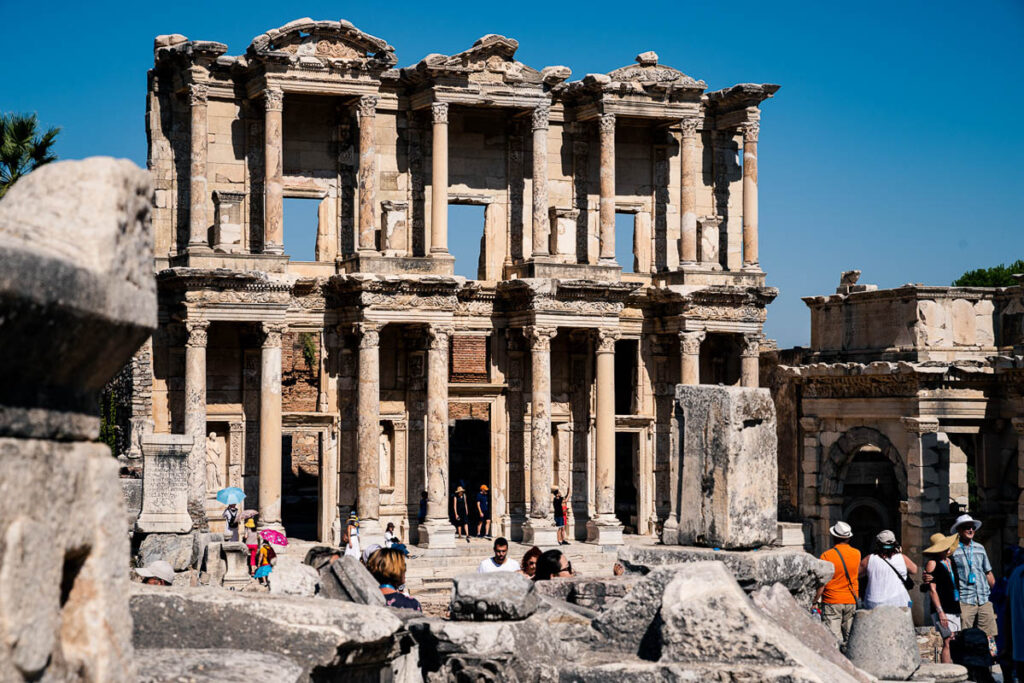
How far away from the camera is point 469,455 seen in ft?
119

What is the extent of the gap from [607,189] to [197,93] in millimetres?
7967

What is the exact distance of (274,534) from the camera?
20.9 meters

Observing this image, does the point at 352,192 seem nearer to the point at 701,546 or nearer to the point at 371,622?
the point at 701,546

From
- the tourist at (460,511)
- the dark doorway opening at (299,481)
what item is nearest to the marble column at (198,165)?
the tourist at (460,511)

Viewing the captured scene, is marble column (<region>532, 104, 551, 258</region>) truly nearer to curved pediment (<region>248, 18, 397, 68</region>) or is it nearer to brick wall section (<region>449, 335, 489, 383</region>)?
curved pediment (<region>248, 18, 397, 68</region>)

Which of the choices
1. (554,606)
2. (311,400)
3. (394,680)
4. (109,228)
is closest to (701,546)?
(554,606)

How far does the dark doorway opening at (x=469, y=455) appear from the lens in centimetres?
3544

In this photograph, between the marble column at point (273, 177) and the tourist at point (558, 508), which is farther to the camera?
the tourist at point (558, 508)

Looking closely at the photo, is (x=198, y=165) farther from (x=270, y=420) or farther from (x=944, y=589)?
(x=944, y=589)

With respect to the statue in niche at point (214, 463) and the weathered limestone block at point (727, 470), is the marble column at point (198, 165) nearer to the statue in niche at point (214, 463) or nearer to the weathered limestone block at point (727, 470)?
the statue in niche at point (214, 463)

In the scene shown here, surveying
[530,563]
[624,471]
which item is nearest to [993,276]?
[624,471]

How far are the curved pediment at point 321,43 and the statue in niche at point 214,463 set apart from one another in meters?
7.04

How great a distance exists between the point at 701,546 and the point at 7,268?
292 inches

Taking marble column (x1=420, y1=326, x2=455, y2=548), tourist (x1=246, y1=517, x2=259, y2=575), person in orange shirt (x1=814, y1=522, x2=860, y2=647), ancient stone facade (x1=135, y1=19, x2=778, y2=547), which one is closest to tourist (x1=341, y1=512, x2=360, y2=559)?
ancient stone facade (x1=135, y1=19, x2=778, y2=547)
